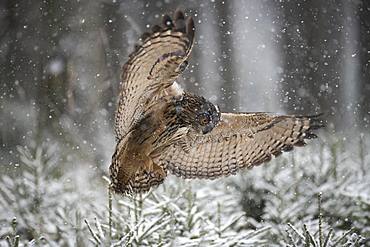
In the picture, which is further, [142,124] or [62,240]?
[62,240]

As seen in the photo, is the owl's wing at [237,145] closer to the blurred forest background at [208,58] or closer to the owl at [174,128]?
the owl at [174,128]

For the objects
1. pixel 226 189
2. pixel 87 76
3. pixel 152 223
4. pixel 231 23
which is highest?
pixel 231 23

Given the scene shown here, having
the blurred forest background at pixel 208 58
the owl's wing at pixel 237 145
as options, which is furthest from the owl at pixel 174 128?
the blurred forest background at pixel 208 58

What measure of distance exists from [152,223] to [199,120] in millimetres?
829

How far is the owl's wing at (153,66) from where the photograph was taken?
4.16 feet

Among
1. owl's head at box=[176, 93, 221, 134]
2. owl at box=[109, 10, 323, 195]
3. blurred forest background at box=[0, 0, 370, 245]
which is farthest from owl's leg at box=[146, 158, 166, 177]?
blurred forest background at box=[0, 0, 370, 245]

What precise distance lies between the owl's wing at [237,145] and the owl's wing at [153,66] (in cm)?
17

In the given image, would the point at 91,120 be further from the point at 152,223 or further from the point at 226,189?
the point at 152,223

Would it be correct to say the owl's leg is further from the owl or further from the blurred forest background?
the blurred forest background

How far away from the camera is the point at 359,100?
7.00 meters

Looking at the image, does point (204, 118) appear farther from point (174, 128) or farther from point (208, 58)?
point (208, 58)

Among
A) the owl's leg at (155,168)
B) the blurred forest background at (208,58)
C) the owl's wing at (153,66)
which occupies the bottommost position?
the owl's leg at (155,168)

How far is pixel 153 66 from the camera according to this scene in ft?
4.28

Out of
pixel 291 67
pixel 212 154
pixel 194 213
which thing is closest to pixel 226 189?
pixel 194 213
